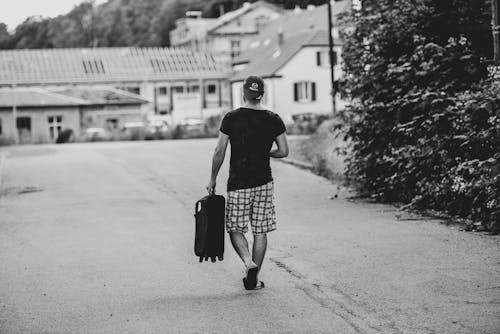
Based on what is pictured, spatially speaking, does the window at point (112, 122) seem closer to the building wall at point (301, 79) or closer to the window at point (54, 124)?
the window at point (54, 124)

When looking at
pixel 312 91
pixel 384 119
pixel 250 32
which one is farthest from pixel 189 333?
pixel 250 32

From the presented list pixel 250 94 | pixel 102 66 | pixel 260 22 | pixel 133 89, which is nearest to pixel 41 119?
pixel 102 66

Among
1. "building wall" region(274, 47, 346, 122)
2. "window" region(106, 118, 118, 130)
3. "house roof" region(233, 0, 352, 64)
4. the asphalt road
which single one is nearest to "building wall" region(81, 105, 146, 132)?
"window" region(106, 118, 118, 130)

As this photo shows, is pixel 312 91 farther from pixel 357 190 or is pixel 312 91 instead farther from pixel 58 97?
pixel 357 190

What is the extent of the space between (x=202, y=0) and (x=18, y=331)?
14016cm

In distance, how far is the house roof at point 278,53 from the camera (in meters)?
77.0

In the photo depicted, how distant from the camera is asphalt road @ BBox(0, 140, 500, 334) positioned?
6.91m

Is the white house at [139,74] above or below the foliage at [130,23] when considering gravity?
below

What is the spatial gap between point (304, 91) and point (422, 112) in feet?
209

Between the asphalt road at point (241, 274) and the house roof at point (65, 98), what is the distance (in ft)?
205

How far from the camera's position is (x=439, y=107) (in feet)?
45.1

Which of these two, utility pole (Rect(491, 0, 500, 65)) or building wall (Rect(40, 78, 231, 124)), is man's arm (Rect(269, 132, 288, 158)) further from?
building wall (Rect(40, 78, 231, 124))

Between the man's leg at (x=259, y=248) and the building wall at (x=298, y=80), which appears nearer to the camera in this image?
the man's leg at (x=259, y=248)

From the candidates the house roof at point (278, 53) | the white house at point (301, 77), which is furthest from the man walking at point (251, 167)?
the house roof at point (278, 53)
